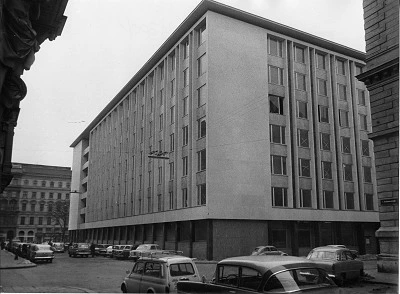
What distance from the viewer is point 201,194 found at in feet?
97.2

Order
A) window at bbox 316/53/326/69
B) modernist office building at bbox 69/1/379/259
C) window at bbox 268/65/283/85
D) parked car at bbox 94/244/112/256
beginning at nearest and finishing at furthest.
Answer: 1. modernist office building at bbox 69/1/379/259
2. window at bbox 268/65/283/85
3. window at bbox 316/53/326/69
4. parked car at bbox 94/244/112/256

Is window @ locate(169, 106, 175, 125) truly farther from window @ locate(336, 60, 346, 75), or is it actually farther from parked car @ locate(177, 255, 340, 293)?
parked car @ locate(177, 255, 340, 293)

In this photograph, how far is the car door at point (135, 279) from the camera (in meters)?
9.95

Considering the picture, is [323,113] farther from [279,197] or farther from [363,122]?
[279,197]

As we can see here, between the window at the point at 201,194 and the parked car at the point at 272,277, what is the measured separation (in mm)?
21403

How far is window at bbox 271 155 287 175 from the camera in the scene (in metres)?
30.5

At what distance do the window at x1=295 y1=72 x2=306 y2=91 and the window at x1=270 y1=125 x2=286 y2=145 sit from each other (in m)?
3.94

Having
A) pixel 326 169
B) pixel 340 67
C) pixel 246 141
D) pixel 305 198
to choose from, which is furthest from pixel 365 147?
pixel 246 141

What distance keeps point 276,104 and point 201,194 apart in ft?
29.3

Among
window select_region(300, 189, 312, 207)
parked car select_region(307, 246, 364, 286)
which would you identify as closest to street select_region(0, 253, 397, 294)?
parked car select_region(307, 246, 364, 286)

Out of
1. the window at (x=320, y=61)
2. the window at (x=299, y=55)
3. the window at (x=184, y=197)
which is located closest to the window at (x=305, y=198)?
the window at (x=184, y=197)

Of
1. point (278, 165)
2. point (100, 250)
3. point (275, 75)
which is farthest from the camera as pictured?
point (100, 250)

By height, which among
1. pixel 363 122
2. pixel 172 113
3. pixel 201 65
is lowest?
pixel 363 122

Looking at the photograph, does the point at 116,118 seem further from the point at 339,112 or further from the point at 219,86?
the point at 339,112
